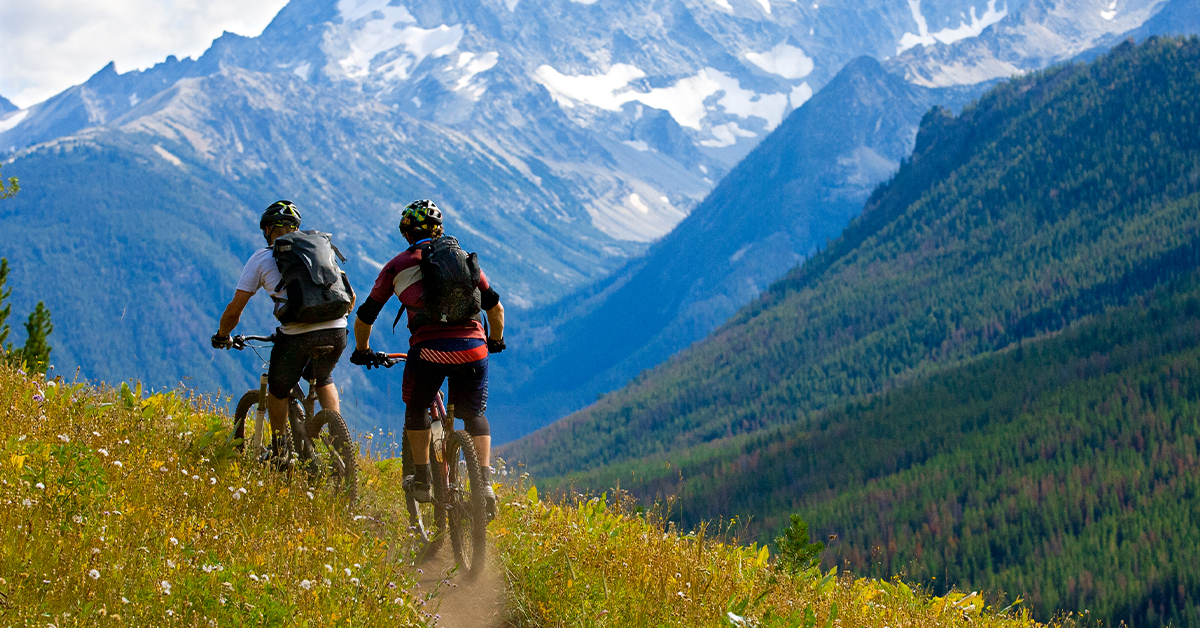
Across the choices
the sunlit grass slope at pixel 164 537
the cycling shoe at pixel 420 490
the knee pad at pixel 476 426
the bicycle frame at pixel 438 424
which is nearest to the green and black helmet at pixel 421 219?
the bicycle frame at pixel 438 424

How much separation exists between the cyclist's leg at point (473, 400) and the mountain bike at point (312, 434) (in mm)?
1207

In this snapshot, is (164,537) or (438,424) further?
(438,424)

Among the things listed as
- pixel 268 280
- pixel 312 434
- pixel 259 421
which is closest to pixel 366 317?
pixel 268 280

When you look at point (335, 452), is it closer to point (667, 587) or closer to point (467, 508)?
point (467, 508)

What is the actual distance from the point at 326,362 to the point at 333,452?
1.00m

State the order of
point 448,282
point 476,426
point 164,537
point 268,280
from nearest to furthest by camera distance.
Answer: point 164,537
point 448,282
point 476,426
point 268,280

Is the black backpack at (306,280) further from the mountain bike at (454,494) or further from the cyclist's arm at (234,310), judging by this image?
the mountain bike at (454,494)

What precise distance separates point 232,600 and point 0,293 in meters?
15.6

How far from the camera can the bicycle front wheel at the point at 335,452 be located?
9711 millimetres

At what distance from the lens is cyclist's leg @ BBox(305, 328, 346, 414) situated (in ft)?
32.5

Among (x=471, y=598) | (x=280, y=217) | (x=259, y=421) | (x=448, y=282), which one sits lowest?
(x=471, y=598)

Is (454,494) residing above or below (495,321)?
below

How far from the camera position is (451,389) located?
379 inches

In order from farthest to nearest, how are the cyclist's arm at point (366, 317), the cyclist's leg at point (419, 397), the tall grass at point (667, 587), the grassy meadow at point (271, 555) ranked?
the cyclist's leg at point (419, 397)
the cyclist's arm at point (366, 317)
the tall grass at point (667, 587)
the grassy meadow at point (271, 555)
